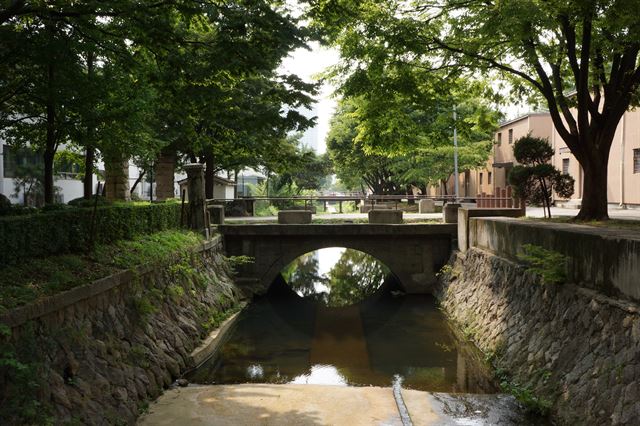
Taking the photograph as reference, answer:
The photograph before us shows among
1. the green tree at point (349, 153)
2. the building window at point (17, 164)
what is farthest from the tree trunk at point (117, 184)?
the green tree at point (349, 153)

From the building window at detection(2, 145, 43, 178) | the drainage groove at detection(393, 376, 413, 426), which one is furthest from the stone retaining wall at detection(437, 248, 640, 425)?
the building window at detection(2, 145, 43, 178)

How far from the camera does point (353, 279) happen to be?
30.0m

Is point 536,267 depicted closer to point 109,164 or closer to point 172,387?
point 172,387

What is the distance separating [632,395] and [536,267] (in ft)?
17.7

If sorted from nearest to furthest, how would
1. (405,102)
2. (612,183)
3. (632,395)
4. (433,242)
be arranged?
(632,395) → (405,102) → (433,242) → (612,183)

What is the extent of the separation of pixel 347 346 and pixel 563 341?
23.3 feet

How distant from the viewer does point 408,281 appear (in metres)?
22.7

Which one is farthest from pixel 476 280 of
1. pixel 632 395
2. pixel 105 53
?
pixel 105 53

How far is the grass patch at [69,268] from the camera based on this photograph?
309 inches

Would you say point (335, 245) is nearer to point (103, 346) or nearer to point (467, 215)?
point (467, 215)

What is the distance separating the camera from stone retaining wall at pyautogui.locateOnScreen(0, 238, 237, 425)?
706 cm

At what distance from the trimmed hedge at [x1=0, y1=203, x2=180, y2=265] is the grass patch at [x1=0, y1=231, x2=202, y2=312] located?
0.21 metres

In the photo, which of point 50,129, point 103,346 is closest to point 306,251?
point 50,129

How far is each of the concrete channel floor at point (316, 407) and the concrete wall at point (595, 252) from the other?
8.85ft
